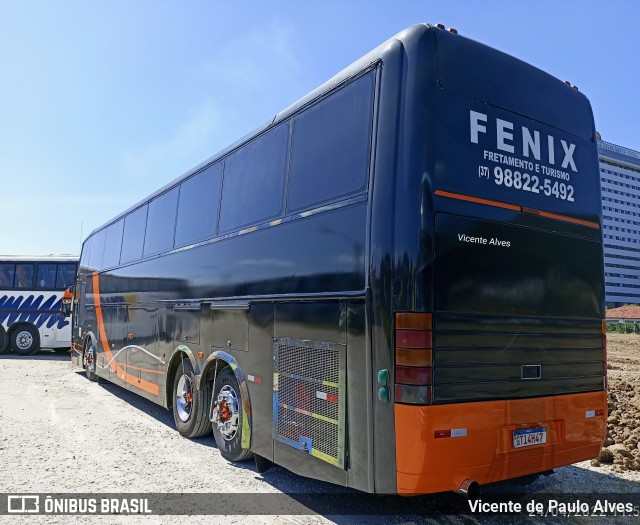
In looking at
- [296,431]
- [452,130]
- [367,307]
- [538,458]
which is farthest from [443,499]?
[452,130]

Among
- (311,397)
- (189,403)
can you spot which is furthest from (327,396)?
(189,403)

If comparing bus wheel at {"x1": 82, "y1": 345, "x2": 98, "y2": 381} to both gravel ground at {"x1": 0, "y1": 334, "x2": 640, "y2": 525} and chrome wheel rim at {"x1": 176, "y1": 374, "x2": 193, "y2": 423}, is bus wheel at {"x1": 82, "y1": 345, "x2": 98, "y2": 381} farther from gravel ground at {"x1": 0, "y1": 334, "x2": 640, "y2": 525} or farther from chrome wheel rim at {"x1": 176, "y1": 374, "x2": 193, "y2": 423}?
chrome wheel rim at {"x1": 176, "y1": 374, "x2": 193, "y2": 423}

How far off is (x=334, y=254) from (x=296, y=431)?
1501 mm

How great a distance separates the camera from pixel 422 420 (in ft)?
10.9

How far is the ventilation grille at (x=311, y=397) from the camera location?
381cm

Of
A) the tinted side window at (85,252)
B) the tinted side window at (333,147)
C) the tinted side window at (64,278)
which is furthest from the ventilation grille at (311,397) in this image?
the tinted side window at (64,278)

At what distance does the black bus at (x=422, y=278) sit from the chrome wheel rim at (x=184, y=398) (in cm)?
139

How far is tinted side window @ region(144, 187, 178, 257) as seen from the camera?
7527 mm

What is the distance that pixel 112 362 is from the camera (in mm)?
Result: 9758

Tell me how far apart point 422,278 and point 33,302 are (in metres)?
19.2

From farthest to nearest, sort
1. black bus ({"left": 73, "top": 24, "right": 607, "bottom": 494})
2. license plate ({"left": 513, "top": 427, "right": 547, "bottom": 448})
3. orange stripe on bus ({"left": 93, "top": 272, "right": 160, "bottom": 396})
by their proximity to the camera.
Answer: orange stripe on bus ({"left": 93, "top": 272, "right": 160, "bottom": 396}), license plate ({"left": 513, "top": 427, "right": 547, "bottom": 448}), black bus ({"left": 73, "top": 24, "right": 607, "bottom": 494})

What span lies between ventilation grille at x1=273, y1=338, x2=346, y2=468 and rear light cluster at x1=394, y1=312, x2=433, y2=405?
1.74 feet

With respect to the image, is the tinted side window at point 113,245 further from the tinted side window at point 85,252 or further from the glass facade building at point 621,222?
the glass facade building at point 621,222

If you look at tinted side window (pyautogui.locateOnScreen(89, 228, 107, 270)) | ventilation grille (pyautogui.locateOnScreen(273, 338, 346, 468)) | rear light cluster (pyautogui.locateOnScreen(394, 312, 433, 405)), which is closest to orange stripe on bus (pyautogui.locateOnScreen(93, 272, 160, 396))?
tinted side window (pyautogui.locateOnScreen(89, 228, 107, 270))
